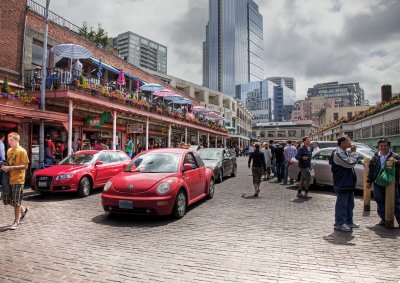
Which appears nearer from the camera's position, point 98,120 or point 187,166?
point 187,166

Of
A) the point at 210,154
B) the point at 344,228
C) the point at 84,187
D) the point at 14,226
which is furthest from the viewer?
the point at 210,154

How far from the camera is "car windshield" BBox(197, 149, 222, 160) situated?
13720 mm

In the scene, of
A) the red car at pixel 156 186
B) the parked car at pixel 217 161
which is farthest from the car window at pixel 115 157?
the red car at pixel 156 186

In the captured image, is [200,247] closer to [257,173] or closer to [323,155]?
[257,173]

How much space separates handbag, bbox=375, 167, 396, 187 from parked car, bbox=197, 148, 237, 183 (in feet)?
23.7

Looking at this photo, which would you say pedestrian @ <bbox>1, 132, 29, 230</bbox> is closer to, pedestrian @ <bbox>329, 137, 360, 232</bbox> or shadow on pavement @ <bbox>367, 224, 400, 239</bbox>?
pedestrian @ <bbox>329, 137, 360, 232</bbox>

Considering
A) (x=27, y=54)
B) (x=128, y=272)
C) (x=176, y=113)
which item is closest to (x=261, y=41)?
(x=176, y=113)

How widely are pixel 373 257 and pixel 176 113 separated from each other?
73.6 feet

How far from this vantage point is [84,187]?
9.83 meters

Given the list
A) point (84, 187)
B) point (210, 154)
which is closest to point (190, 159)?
point (84, 187)

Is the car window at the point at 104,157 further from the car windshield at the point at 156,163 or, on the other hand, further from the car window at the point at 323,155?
the car window at the point at 323,155

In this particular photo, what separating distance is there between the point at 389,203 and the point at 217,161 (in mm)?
7960

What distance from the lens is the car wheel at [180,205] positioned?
Result: 22.1 feet

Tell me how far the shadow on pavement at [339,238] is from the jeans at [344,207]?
0.27 meters
